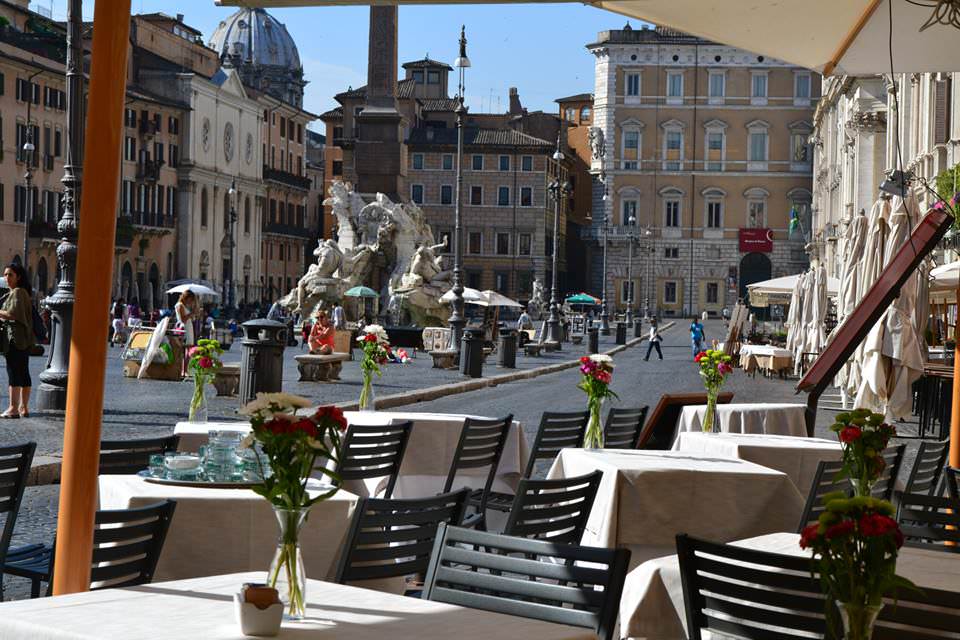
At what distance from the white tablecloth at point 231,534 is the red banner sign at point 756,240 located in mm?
86140

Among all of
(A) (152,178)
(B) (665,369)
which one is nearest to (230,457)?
(B) (665,369)

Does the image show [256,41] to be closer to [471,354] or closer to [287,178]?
[287,178]

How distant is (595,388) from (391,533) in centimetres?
346

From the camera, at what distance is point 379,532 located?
15.5 ft

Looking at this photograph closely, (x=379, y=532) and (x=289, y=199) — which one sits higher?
(x=289, y=199)

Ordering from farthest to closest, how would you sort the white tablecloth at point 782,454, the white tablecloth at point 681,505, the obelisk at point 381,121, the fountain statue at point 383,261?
the fountain statue at point 383,261 → the obelisk at point 381,121 → the white tablecloth at point 782,454 → the white tablecloth at point 681,505

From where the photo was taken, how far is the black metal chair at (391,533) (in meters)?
4.66

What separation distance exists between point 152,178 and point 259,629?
6625cm

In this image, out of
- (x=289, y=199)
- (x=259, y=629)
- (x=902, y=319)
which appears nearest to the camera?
(x=259, y=629)

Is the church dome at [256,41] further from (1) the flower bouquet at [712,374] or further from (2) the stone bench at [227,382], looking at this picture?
(1) the flower bouquet at [712,374]

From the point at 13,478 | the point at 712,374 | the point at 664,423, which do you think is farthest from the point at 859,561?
the point at 664,423

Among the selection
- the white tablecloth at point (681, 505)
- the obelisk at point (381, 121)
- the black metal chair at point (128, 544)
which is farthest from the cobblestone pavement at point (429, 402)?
the obelisk at point (381, 121)

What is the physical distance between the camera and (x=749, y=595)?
154 inches

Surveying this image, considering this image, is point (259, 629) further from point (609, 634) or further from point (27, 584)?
point (27, 584)
